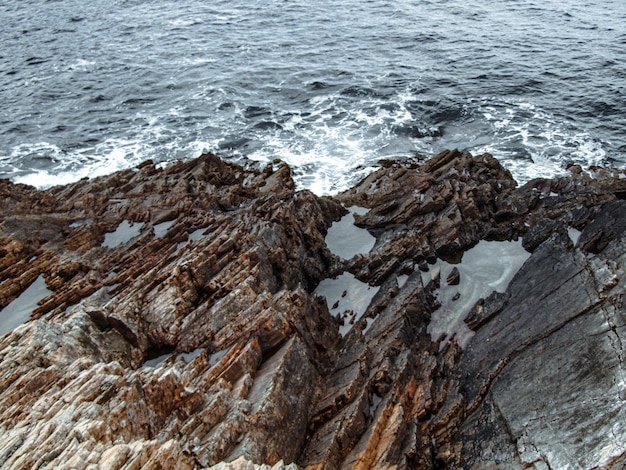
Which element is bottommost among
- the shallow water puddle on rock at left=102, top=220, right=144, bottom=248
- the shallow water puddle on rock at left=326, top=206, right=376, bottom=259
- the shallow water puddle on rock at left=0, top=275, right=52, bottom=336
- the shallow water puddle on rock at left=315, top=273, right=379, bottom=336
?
the shallow water puddle on rock at left=315, top=273, right=379, bottom=336

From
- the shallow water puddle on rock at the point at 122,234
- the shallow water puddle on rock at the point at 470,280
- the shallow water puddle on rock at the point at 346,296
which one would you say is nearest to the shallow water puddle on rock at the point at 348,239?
the shallow water puddle on rock at the point at 346,296

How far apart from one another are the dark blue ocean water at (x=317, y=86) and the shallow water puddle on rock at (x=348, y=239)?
5301 millimetres

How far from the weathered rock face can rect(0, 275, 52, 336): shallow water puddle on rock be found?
Answer: 182 millimetres

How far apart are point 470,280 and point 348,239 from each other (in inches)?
311

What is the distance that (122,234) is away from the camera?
2902cm

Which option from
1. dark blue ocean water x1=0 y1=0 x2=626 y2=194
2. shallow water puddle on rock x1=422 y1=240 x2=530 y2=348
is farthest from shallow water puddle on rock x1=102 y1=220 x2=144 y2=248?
shallow water puddle on rock x1=422 y1=240 x2=530 y2=348

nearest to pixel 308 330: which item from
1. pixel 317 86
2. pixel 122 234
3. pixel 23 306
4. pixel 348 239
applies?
pixel 348 239

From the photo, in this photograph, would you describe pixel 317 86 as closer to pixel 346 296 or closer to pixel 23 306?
pixel 346 296

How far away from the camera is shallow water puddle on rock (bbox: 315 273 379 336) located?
24.8m

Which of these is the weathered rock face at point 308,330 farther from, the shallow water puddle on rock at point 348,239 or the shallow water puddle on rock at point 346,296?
the shallow water puddle on rock at point 348,239

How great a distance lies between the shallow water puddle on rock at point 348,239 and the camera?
29155mm

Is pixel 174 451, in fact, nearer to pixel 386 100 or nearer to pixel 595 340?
pixel 595 340

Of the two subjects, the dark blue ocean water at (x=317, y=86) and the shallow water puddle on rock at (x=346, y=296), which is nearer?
the shallow water puddle on rock at (x=346, y=296)

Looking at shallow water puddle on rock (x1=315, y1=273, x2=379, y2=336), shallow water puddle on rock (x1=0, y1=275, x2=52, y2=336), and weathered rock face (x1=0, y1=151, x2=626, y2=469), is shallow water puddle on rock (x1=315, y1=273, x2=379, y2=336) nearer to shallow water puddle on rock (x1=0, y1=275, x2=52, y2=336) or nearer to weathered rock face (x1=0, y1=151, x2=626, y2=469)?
weathered rock face (x1=0, y1=151, x2=626, y2=469)
